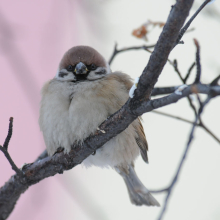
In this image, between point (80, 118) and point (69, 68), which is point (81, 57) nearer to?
point (69, 68)

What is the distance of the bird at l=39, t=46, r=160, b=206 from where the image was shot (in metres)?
3.47

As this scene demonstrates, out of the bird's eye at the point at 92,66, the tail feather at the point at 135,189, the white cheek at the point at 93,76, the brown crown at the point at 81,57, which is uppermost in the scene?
the brown crown at the point at 81,57

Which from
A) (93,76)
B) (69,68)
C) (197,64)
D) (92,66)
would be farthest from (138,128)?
(197,64)

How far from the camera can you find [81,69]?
4113 mm

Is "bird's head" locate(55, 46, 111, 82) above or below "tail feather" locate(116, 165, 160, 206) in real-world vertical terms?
above

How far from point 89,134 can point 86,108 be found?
0.28 m

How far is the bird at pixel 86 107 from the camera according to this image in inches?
137

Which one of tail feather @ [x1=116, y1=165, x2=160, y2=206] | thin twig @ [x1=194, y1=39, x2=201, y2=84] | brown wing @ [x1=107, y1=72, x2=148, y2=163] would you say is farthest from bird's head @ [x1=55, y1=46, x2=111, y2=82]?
thin twig @ [x1=194, y1=39, x2=201, y2=84]

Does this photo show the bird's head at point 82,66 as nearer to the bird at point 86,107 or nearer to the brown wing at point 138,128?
the bird at point 86,107

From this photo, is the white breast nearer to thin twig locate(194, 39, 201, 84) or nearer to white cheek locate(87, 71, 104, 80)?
white cheek locate(87, 71, 104, 80)

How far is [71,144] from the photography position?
11.6 feet

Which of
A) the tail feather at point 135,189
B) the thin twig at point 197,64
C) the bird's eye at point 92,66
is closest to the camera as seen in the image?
the thin twig at point 197,64

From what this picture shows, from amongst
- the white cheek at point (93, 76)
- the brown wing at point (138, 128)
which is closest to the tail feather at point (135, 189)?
the brown wing at point (138, 128)

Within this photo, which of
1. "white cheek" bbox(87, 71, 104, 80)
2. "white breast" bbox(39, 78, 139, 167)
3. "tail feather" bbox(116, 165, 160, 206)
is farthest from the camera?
"tail feather" bbox(116, 165, 160, 206)
